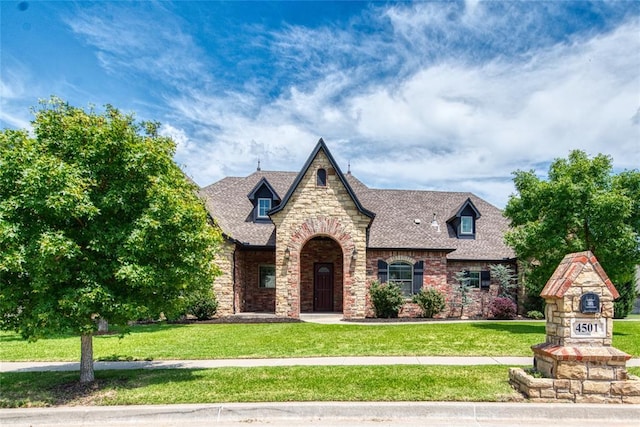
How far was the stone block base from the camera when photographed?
23.0ft

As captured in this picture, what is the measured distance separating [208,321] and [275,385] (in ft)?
40.5

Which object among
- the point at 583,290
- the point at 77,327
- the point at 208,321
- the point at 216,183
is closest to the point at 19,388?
the point at 77,327

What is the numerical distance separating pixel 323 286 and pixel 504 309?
28.8 ft

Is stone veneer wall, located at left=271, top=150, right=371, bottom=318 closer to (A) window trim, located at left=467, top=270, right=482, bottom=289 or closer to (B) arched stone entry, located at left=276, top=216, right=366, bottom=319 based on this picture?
(B) arched stone entry, located at left=276, top=216, right=366, bottom=319

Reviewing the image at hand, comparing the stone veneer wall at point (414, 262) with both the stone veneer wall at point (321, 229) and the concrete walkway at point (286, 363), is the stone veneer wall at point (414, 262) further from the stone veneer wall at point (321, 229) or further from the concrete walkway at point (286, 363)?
the concrete walkway at point (286, 363)

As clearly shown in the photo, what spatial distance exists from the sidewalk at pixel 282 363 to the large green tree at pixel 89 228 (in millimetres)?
1738

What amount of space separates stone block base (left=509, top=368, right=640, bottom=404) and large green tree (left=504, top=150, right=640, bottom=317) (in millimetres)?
9930

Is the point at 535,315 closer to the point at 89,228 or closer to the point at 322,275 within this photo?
the point at 322,275

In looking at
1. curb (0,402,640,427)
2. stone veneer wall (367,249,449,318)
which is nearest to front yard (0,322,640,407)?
curb (0,402,640,427)

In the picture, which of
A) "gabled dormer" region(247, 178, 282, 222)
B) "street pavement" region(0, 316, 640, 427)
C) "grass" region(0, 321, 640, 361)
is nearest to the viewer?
"street pavement" region(0, 316, 640, 427)

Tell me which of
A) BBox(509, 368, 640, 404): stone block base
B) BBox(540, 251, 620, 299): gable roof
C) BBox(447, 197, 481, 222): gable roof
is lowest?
BBox(509, 368, 640, 404): stone block base

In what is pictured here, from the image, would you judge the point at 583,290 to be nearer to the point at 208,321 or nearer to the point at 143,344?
the point at 143,344

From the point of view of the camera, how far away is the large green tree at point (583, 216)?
51.4ft

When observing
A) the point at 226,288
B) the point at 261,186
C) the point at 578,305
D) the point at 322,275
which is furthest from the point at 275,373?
the point at 261,186
